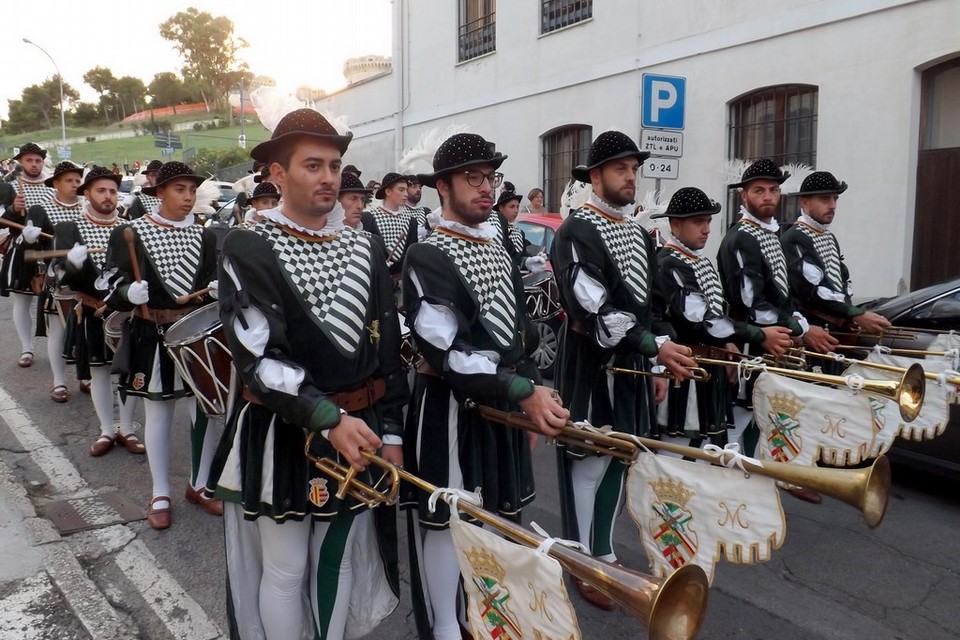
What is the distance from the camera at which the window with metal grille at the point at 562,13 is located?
13742 millimetres

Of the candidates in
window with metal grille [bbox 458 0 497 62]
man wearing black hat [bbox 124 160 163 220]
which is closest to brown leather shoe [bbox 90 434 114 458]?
man wearing black hat [bbox 124 160 163 220]

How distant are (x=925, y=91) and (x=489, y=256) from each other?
8.30 metres

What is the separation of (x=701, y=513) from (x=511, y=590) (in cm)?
86

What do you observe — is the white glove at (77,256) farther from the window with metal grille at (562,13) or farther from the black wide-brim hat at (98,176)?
the window with metal grille at (562,13)

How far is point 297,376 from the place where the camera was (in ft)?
7.76

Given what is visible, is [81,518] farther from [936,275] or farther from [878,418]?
[936,275]

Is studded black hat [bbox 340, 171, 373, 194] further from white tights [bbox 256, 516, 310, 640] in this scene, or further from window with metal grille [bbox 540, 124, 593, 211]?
window with metal grille [bbox 540, 124, 593, 211]

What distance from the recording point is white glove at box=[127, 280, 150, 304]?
4.37 metres

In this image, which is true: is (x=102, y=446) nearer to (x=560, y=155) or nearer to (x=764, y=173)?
(x=764, y=173)

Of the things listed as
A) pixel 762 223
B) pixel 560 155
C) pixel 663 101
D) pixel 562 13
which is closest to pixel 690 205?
pixel 762 223

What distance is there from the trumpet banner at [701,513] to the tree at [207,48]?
74.0m

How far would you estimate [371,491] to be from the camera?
88.8 inches

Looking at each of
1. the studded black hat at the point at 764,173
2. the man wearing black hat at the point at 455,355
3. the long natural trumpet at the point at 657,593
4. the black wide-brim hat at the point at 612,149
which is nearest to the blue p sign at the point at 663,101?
the studded black hat at the point at 764,173

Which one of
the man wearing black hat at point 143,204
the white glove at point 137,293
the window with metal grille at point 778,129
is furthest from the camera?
the window with metal grille at point 778,129
